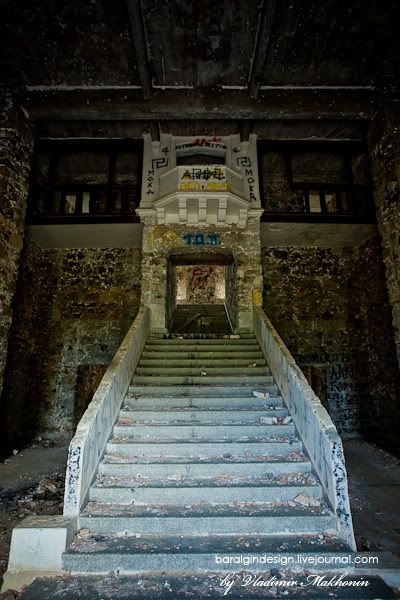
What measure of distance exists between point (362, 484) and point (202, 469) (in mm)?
2544

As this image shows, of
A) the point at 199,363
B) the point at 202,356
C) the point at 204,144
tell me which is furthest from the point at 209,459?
the point at 204,144

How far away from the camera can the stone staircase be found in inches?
91.7

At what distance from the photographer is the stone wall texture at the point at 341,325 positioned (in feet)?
23.9

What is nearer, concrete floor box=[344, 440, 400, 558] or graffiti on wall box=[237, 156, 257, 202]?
concrete floor box=[344, 440, 400, 558]

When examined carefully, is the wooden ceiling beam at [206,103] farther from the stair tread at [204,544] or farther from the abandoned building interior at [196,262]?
the stair tread at [204,544]

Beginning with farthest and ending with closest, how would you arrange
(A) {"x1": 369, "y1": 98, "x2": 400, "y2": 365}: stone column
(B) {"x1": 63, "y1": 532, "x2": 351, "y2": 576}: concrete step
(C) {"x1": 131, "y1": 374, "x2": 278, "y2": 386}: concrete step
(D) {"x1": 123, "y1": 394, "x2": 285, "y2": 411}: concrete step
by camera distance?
1. (A) {"x1": 369, "y1": 98, "x2": 400, "y2": 365}: stone column
2. (C) {"x1": 131, "y1": 374, "x2": 278, "y2": 386}: concrete step
3. (D) {"x1": 123, "y1": 394, "x2": 285, "y2": 411}: concrete step
4. (B) {"x1": 63, "y1": 532, "x2": 351, "y2": 576}: concrete step

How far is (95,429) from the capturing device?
307 centimetres

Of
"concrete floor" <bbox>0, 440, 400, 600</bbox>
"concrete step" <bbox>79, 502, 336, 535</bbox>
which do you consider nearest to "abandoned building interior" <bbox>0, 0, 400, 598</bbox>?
"concrete step" <bbox>79, 502, 336, 535</bbox>

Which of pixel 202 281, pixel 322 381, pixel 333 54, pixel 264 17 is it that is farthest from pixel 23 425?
pixel 202 281

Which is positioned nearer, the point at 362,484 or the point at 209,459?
the point at 209,459

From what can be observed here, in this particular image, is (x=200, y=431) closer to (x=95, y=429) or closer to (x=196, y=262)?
(x=95, y=429)

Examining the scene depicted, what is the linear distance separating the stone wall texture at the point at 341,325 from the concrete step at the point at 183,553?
18.1ft

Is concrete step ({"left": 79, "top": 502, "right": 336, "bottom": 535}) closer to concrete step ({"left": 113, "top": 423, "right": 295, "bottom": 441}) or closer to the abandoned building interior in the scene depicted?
the abandoned building interior

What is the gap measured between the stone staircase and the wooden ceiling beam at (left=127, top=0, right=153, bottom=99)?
17.2 feet
